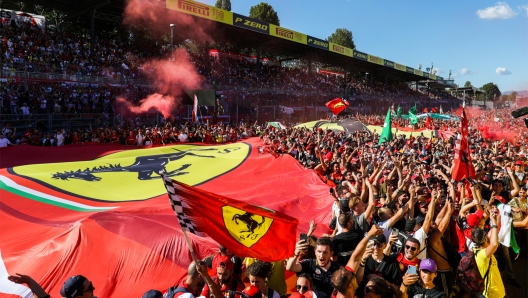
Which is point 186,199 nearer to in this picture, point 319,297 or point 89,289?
point 89,289

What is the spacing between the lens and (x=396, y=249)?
4.26m

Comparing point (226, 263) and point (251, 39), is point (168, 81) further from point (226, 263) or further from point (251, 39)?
point (226, 263)

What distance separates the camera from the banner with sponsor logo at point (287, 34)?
31.2 m

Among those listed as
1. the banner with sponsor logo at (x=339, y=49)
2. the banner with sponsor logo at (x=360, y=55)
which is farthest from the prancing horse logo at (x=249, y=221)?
the banner with sponsor logo at (x=360, y=55)

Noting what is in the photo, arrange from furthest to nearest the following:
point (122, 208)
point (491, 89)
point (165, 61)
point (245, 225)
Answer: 1. point (491, 89)
2. point (165, 61)
3. point (122, 208)
4. point (245, 225)

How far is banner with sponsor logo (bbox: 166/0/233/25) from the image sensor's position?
2308 cm

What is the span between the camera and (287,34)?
107 ft

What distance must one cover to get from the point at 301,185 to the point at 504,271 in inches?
166

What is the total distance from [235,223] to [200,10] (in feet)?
78.5

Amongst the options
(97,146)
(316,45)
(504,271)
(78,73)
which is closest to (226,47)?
(316,45)

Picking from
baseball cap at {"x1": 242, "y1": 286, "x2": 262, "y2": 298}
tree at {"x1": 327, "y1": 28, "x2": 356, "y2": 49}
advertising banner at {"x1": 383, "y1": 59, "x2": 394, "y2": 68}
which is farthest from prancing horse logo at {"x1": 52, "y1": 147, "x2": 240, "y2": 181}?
tree at {"x1": 327, "y1": 28, "x2": 356, "y2": 49}

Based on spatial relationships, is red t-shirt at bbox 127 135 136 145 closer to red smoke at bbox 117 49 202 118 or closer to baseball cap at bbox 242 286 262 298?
red smoke at bbox 117 49 202 118

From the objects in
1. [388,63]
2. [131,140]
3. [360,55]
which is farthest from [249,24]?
[388,63]

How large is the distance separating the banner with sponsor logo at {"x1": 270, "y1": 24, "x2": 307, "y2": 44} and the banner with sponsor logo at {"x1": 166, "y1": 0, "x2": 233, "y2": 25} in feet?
16.5
